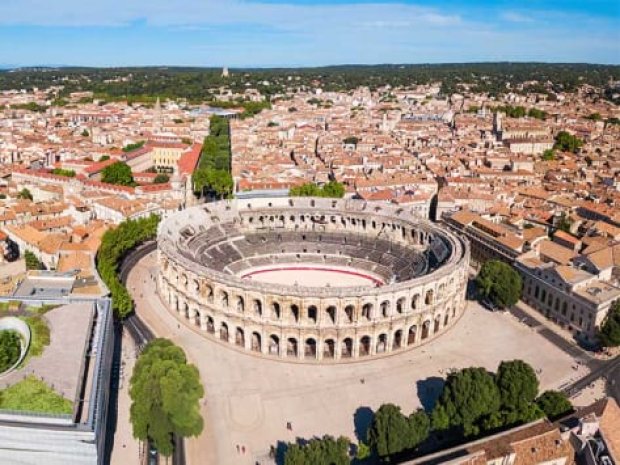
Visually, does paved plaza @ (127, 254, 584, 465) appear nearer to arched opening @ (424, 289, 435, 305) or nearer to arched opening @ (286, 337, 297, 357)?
arched opening @ (286, 337, 297, 357)

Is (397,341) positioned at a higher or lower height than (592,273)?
lower

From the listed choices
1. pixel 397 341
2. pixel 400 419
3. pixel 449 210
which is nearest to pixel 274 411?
pixel 400 419

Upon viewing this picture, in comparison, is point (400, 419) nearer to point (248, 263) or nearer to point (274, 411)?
point (274, 411)

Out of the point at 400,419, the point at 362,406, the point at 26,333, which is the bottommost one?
the point at 362,406

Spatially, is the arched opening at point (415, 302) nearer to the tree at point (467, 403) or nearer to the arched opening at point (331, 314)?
the arched opening at point (331, 314)

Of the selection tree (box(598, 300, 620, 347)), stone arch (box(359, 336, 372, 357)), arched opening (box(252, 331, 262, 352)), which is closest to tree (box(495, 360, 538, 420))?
stone arch (box(359, 336, 372, 357))
